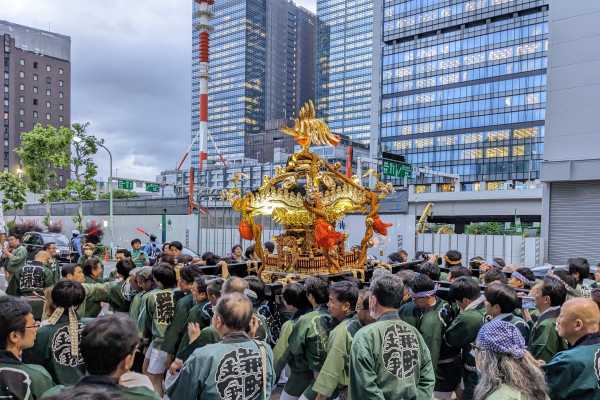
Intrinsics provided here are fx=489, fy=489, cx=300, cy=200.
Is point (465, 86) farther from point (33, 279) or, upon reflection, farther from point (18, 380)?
point (18, 380)

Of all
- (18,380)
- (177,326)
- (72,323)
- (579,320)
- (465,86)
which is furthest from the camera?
(465,86)

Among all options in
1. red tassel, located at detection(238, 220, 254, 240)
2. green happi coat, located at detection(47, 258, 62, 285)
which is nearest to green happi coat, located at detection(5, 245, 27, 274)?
green happi coat, located at detection(47, 258, 62, 285)

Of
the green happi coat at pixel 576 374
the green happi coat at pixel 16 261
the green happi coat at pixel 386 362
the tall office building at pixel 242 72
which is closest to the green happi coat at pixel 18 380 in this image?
the green happi coat at pixel 386 362

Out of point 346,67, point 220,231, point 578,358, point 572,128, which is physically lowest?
point 220,231

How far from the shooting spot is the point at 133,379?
2.76m

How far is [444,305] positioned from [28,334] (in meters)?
3.88

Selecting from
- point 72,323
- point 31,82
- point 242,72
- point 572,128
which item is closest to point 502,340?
point 72,323

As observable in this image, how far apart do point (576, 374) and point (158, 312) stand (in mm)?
4167

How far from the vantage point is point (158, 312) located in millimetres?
5590

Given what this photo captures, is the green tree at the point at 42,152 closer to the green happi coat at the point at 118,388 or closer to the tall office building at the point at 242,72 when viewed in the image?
the green happi coat at the point at 118,388

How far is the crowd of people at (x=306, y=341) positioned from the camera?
2.67 metres

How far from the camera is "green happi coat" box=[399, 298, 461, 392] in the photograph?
4855 mm

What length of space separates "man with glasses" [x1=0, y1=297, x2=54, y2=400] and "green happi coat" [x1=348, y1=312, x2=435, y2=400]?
80.3 inches

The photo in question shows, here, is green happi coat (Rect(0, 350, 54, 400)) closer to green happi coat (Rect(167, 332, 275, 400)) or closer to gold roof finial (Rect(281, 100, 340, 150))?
green happi coat (Rect(167, 332, 275, 400))
